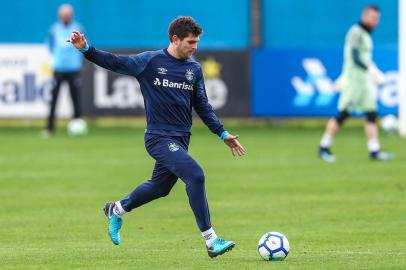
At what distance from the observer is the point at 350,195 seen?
16062 mm

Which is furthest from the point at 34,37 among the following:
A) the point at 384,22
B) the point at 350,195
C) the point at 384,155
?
the point at 350,195

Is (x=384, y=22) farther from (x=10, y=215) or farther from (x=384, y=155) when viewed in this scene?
(x=10, y=215)

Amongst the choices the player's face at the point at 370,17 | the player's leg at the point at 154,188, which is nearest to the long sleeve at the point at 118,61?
the player's leg at the point at 154,188

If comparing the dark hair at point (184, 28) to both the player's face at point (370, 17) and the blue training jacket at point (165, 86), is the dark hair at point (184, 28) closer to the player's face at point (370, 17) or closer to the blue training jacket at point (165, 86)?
the blue training jacket at point (165, 86)

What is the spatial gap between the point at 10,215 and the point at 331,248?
4.33m

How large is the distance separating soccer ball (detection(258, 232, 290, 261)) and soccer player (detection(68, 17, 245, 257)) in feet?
0.96

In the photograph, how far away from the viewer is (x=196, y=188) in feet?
35.1

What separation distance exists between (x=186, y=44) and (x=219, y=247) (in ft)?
5.89

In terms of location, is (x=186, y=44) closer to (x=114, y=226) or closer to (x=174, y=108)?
(x=174, y=108)

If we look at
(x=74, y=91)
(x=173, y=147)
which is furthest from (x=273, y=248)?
(x=74, y=91)

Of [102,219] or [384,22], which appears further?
[384,22]

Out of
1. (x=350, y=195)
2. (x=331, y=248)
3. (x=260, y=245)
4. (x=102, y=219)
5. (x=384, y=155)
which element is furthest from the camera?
(x=384, y=155)

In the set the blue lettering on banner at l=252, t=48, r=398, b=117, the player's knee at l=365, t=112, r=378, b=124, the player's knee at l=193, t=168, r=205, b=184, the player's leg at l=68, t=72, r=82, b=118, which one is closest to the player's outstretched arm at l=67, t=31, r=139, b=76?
the player's knee at l=193, t=168, r=205, b=184

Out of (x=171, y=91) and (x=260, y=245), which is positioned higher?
(x=171, y=91)
